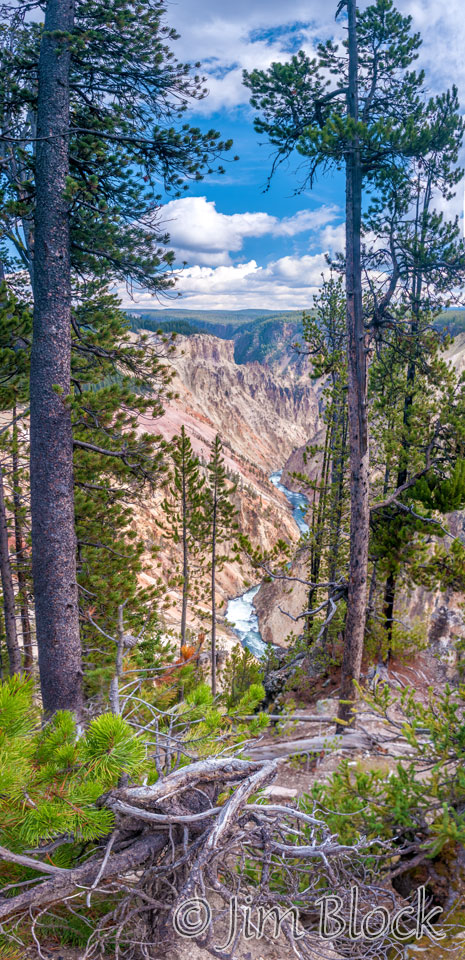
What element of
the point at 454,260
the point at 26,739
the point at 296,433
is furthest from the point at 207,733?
the point at 296,433

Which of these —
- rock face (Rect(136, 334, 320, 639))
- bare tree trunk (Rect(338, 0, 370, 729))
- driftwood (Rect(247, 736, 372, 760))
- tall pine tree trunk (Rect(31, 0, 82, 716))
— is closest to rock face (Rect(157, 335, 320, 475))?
rock face (Rect(136, 334, 320, 639))

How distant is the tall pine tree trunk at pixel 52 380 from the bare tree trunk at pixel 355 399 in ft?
12.5

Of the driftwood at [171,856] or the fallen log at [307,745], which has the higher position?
the driftwood at [171,856]

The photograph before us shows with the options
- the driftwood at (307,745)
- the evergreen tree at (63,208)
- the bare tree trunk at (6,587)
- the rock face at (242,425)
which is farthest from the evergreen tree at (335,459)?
the rock face at (242,425)

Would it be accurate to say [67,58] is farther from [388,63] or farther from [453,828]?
[453,828]

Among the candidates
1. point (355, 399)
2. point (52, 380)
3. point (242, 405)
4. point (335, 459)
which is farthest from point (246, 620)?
point (242, 405)

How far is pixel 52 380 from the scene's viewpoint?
15.9 feet

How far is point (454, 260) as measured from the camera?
6973 millimetres

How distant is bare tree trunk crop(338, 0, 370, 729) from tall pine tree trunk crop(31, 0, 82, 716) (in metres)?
3.82

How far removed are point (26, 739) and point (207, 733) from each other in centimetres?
128

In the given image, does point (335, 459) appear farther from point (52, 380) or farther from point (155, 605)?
point (52, 380)

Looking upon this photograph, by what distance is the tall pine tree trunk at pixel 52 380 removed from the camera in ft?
15.7

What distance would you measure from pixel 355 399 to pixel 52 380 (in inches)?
171

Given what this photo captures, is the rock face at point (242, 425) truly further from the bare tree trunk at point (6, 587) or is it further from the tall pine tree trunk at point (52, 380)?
the tall pine tree trunk at point (52, 380)
